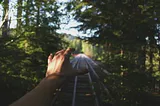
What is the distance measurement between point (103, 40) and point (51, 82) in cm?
1142

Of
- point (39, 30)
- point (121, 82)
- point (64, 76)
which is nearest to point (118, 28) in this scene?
point (121, 82)

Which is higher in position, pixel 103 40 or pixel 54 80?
pixel 103 40

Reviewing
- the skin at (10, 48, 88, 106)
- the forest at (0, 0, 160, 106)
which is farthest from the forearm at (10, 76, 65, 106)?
the forest at (0, 0, 160, 106)

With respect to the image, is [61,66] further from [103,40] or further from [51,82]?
[103,40]

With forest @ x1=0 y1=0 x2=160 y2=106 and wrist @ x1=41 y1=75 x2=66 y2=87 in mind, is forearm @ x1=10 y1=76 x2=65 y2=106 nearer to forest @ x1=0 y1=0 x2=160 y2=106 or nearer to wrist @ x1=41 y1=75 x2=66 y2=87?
wrist @ x1=41 y1=75 x2=66 y2=87

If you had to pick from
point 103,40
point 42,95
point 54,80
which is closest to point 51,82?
point 54,80

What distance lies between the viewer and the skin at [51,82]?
1.00 meters

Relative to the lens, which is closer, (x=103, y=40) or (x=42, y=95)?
(x=42, y=95)

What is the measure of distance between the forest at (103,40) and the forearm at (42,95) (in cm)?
727

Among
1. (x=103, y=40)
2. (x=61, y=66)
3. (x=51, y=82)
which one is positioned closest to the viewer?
(x=51, y=82)

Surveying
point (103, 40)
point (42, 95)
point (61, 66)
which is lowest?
point (42, 95)

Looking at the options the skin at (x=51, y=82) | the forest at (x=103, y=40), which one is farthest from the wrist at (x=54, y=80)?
the forest at (x=103, y=40)

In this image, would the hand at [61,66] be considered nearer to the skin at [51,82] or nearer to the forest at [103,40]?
the skin at [51,82]

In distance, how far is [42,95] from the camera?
1.04m
